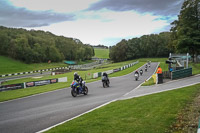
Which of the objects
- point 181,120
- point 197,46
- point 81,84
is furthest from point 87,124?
point 197,46

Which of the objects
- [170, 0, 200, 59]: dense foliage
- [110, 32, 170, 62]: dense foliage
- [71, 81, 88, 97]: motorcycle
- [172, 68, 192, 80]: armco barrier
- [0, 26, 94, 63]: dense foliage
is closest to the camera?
[71, 81, 88, 97]: motorcycle

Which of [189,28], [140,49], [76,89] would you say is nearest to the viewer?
[76,89]

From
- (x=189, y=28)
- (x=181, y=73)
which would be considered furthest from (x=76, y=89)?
(x=189, y=28)

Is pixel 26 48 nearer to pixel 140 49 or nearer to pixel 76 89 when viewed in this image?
pixel 140 49

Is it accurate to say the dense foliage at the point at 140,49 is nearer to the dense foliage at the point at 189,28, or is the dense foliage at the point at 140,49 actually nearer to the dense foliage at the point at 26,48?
Answer: the dense foliage at the point at 26,48

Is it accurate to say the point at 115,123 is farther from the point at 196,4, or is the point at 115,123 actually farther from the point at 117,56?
the point at 117,56

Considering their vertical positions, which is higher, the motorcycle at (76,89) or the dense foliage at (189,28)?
the dense foliage at (189,28)

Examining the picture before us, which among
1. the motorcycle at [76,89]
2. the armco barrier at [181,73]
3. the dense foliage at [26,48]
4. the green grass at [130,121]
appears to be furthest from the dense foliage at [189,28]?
the dense foliage at [26,48]

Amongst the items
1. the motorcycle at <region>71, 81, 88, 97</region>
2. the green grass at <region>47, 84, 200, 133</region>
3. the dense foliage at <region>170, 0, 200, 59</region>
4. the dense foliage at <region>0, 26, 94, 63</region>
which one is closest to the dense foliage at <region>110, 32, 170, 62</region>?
the dense foliage at <region>0, 26, 94, 63</region>

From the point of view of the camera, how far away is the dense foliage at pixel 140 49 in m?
116

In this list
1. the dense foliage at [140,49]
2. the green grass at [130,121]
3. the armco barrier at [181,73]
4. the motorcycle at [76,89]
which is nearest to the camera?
the green grass at [130,121]

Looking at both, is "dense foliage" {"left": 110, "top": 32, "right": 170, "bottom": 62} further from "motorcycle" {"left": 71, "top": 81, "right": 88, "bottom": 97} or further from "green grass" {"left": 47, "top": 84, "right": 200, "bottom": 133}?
"green grass" {"left": 47, "top": 84, "right": 200, "bottom": 133}

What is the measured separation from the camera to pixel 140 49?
4793 inches

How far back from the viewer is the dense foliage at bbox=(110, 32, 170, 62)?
11562 cm
